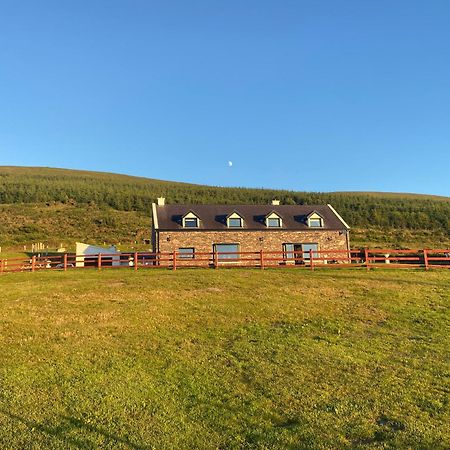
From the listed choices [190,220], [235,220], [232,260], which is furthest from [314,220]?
[232,260]

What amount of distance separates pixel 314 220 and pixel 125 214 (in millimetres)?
57575

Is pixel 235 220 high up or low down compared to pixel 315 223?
up

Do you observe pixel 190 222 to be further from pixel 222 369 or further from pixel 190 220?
pixel 222 369

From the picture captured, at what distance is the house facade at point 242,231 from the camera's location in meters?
37.3

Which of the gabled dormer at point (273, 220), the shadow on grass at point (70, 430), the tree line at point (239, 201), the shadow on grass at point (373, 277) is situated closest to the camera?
the shadow on grass at point (70, 430)

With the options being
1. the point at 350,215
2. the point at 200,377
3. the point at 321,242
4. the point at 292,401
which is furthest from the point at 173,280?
the point at 350,215

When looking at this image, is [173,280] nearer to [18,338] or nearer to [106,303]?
[106,303]

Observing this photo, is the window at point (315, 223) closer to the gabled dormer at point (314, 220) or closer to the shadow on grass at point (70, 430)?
the gabled dormer at point (314, 220)

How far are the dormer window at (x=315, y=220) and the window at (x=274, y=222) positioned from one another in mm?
3006

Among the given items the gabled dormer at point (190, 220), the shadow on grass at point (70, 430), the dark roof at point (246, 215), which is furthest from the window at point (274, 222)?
the shadow on grass at point (70, 430)

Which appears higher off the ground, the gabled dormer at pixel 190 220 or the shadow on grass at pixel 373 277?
the gabled dormer at pixel 190 220

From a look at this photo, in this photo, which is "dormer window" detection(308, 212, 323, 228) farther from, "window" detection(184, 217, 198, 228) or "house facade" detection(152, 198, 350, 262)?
"window" detection(184, 217, 198, 228)

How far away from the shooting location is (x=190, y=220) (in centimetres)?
3794

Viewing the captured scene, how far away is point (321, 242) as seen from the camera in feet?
128
